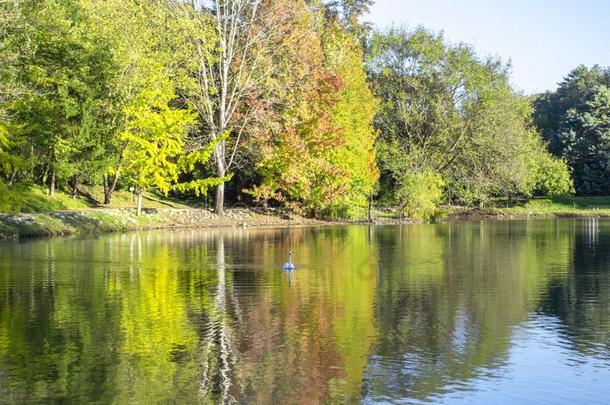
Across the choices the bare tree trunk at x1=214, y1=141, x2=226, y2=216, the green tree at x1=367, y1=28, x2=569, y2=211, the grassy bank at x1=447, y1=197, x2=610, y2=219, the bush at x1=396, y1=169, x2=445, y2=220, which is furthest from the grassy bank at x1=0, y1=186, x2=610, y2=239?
the green tree at x1=367, y1=28, x2=569, y2=211

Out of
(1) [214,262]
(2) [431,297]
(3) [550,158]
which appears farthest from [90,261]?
(3) [550,158]

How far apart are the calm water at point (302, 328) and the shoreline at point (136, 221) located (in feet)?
32.3

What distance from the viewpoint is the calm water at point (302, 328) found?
1366 cm

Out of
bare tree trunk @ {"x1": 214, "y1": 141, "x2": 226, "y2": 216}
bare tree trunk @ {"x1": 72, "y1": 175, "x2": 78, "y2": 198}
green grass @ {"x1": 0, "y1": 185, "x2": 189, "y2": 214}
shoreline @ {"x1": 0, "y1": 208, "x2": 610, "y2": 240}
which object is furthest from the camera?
bare tree trunk @ {"x1": 214, "y1": 141, "x2": 226, "y2": 216}

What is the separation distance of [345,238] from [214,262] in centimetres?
1532

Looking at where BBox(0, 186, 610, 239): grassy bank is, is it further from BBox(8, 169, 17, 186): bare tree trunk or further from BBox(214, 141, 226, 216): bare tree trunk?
BBox(8, 169, 17, 186): bare tree trunk

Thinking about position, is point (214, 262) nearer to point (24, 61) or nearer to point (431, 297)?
point (431, 297)

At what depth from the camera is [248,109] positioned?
61.6 m

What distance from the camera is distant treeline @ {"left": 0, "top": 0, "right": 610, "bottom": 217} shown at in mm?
51000

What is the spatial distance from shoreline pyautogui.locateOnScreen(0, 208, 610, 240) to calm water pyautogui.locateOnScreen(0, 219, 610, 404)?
32.3 feet

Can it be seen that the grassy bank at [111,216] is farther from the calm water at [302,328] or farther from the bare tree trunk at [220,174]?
the calm water at [302,328]

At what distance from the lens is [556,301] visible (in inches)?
897

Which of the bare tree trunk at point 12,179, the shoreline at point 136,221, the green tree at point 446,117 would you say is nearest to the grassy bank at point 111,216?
the shoreline at point 136,221

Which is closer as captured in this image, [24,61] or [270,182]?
[24,61]
